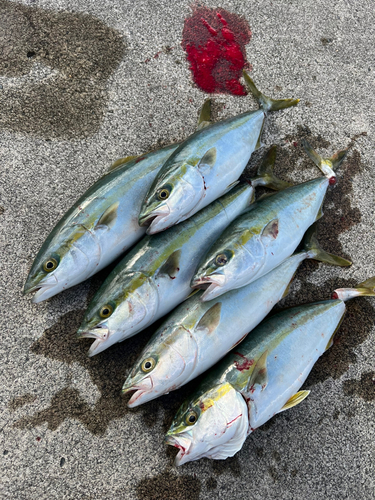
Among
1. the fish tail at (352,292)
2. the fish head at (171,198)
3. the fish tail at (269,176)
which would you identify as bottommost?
the fish tail at (352,292)

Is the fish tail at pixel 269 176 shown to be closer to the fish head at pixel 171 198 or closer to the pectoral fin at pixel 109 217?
the fish head at pixel 171 198

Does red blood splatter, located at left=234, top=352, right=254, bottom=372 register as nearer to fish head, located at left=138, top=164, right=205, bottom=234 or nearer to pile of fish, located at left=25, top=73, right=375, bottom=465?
pile of fish, located at left=25, top=73, right=375, bottom=465

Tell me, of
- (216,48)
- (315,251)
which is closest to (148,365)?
(315,251)

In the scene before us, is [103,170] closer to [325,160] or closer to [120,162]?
[120,162]

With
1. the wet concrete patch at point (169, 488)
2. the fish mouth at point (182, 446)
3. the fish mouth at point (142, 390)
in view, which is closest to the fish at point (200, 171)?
the fish mouth at point (142, 390)

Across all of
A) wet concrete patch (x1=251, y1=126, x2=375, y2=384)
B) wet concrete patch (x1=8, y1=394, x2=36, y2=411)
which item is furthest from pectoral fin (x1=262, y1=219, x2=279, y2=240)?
wet concrete patch (x1=8, y1=394, x2=36, y2=411)

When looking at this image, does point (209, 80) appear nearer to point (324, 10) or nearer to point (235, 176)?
point (235, 176)
